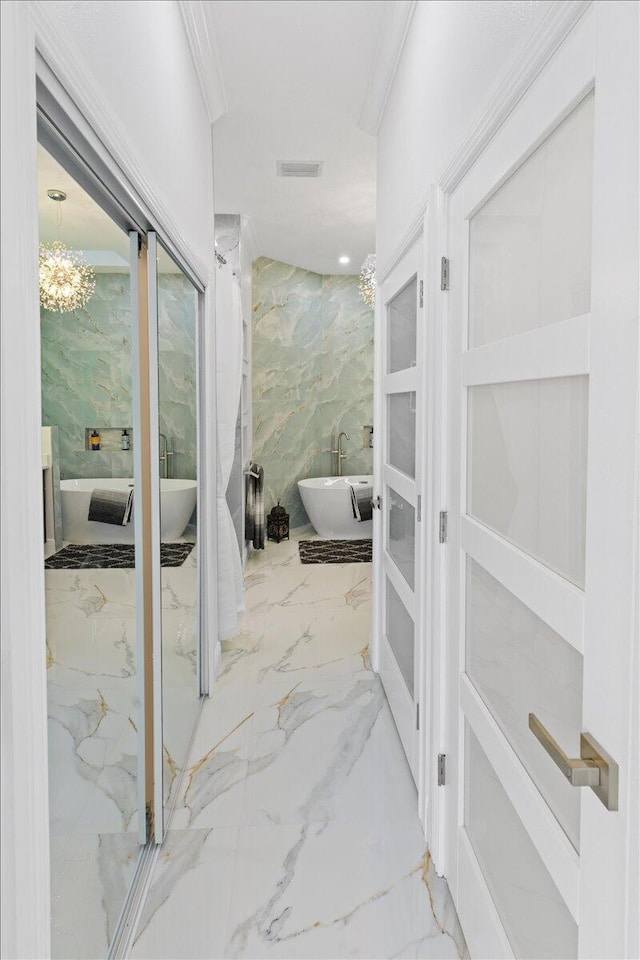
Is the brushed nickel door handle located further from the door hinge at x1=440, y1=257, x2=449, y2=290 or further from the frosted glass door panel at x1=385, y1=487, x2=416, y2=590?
the frosted glass door panel at x1=385, y1=487, x2=416, y2=590

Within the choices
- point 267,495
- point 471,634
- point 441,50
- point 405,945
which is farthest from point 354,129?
point 267,495

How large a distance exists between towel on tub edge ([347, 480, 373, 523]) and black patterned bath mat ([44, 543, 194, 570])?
4269 mm

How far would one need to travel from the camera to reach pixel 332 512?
6.38 metres

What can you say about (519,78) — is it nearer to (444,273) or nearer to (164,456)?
(444,273)

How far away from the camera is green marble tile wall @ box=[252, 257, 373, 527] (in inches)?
262

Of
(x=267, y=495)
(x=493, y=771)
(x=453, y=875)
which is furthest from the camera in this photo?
(x=267, y=495)

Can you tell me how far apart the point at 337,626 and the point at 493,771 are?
2.60 m

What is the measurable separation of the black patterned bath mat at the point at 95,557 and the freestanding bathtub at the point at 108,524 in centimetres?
1

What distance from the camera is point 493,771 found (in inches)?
56.9

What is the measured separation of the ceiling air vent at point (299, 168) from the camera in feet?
12.4

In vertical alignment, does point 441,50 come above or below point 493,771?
above

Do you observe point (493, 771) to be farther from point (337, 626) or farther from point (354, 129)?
point (354, 129)

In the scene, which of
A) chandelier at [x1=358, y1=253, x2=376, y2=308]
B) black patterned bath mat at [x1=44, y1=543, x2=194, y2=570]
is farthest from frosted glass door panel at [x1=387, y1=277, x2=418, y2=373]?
chandelier at [x1=358, y1=253, x2=376, y2=308]

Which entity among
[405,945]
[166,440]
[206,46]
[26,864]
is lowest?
[405,945]
